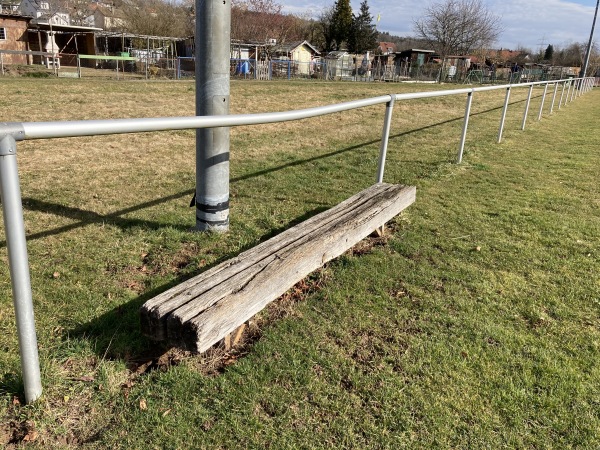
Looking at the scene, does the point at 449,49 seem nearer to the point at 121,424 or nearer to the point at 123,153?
the point at 123,153

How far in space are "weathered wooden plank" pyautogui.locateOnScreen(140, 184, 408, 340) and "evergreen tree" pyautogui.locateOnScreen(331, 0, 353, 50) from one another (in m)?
65.6

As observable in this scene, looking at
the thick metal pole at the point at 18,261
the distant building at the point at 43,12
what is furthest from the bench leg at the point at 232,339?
the distant building at the point at 43,12

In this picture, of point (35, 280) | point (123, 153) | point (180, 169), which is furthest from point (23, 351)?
point (123, 153)

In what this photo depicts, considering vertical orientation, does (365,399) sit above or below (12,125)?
below

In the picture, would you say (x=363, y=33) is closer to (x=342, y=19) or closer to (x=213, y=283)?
(x=342, y=19)

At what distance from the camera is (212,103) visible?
364cm

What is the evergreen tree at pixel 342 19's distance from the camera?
2469 inches

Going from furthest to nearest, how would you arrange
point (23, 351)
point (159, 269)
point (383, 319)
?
point (159, 269) < point (383, 319) < point (23, 351)

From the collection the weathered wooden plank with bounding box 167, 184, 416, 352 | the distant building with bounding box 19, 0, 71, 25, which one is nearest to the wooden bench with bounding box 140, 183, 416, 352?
the weathered wooden plank with bounding box 167, 184, 416, 352

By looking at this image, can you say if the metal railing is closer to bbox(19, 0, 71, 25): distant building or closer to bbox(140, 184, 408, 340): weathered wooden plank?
bbox(140, 184, 408, 340): weathered wooden plank

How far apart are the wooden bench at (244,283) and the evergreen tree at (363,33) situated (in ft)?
213

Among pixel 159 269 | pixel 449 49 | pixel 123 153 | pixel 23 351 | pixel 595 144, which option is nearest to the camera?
pixel 23 351

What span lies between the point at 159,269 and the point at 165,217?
1.06 meters

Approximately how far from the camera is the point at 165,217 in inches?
171
